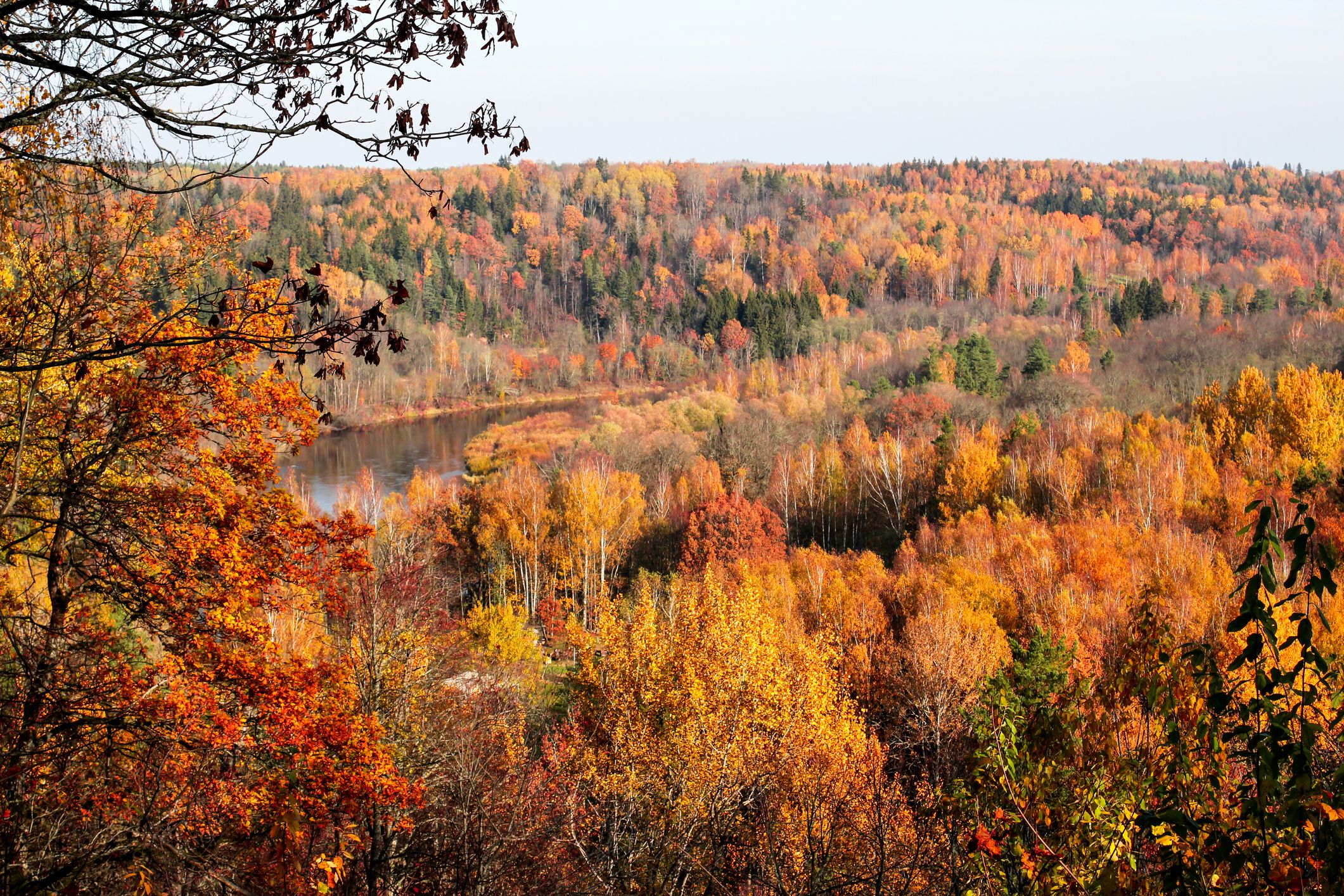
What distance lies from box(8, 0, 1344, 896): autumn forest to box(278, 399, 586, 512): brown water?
1.41 metres

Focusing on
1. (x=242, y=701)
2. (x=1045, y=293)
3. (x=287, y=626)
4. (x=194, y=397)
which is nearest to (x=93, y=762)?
(x=242, y=701)

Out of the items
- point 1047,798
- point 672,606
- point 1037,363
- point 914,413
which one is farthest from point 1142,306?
point 1047,798

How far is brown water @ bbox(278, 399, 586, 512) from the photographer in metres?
62.1

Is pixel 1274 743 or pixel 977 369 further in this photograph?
pixel 977 369

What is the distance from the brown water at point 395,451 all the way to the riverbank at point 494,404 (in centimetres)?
78

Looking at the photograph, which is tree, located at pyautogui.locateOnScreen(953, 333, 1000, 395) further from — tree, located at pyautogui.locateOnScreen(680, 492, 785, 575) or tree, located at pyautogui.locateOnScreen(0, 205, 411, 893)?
tree, located at pyautogui.locateOnScreen(0, 205, 411, 893)

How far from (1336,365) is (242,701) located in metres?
71.2

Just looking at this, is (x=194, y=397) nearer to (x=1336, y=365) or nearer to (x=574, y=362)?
(x=1336, y=365)

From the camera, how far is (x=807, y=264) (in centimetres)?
14338

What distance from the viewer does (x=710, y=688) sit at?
703 inches

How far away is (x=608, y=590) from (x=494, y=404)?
61.3 meters

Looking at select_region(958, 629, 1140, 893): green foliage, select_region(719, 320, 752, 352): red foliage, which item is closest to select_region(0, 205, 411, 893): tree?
select_region(958, 629, 1140, 893): green foliage

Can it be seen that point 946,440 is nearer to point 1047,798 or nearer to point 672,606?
point 672,606

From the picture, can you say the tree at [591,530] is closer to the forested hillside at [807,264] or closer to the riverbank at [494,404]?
the forested hillside at [807,264]
